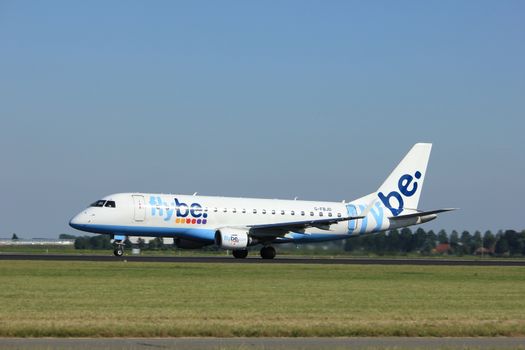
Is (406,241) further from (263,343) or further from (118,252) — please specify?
(263,343)

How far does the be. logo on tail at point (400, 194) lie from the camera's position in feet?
226

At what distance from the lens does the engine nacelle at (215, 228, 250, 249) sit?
58.7m

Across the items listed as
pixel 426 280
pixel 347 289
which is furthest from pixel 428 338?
pixel 426 280

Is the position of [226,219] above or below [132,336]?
above

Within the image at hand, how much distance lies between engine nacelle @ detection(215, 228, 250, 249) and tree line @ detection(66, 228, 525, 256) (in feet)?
25.8

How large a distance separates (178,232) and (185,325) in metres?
38.3

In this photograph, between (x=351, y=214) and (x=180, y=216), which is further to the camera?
(x=351, y=214)

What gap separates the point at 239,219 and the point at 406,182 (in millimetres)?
14443

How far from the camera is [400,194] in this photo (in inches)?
2739

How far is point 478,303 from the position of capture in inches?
1169

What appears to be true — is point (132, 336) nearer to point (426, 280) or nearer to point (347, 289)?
point (347, 289)

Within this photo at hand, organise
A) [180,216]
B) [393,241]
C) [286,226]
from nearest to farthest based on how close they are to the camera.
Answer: [180,216] < [286,226] < [393,241]

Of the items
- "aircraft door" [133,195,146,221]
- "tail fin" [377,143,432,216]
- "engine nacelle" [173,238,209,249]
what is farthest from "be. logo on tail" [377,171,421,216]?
"aircraft door" [133,195,146,221]

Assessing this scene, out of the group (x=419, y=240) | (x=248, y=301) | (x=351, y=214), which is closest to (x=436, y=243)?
(x=419, y=240)
